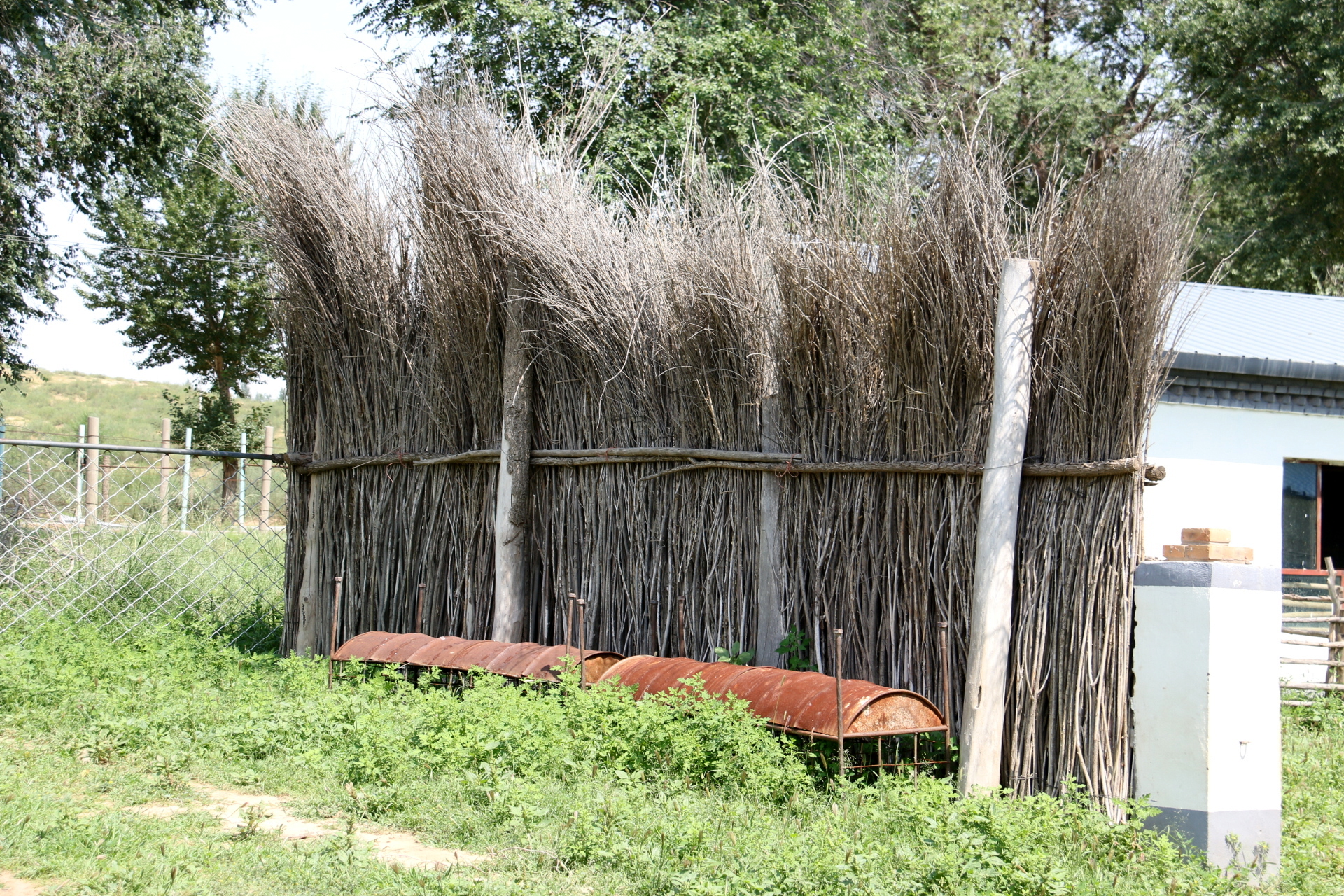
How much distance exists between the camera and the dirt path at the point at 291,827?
3.74 meters

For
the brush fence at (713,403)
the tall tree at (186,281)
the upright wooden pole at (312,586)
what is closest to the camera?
the brush fence at (713,403)

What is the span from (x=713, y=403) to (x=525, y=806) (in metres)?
2.49

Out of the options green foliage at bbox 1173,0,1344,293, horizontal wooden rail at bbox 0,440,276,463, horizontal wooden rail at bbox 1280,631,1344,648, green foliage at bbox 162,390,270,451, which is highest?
green foliage at bbox 1173,0,1344,293

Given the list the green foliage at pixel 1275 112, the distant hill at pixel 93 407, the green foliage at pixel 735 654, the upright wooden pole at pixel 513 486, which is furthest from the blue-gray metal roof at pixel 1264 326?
the distant hill at pixel 93 407

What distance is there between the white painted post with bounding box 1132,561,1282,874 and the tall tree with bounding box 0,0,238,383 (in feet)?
32.1

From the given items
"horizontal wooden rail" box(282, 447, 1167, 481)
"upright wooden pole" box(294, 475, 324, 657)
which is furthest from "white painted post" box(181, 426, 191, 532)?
"horizontal wooden rail" box(282, 447, 1167, 481)

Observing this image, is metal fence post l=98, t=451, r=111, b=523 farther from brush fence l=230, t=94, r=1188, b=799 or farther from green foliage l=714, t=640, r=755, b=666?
green foliage l=714, t=640, r=755, b=666

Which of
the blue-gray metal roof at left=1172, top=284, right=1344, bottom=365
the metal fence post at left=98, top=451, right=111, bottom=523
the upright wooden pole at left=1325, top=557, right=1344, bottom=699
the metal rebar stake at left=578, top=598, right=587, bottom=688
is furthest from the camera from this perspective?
the metal fence post at left=98, top=451, right=111, bottom=523

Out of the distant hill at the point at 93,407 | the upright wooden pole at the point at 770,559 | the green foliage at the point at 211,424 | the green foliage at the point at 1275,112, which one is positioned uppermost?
the green foliage at the point at 1275,112

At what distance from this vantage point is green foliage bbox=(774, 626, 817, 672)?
17.4ft

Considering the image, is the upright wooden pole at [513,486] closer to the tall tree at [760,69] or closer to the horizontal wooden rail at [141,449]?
the horizontal wooden rail at [141,449]

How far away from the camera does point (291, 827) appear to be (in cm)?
412

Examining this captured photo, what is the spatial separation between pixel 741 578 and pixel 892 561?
36.1 inches

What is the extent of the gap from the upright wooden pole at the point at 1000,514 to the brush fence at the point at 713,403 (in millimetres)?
106
